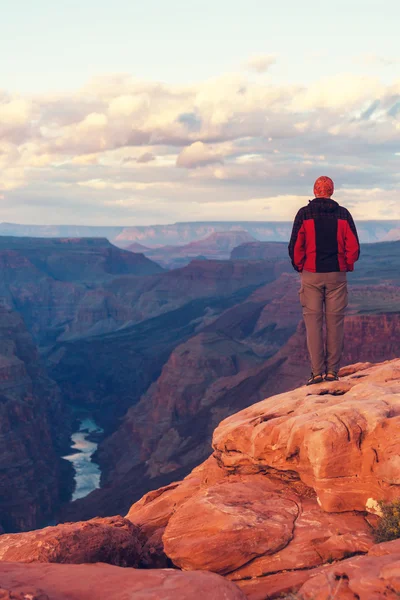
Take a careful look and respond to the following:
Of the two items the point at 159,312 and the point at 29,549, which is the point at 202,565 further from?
the point at 159,312

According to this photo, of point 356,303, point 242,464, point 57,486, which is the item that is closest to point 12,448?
point 57,486

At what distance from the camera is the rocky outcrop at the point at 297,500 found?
8289 millimetres

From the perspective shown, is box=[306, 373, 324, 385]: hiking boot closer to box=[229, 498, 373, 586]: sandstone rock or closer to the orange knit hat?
the orange knit hat

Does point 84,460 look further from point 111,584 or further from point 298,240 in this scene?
point 111,584

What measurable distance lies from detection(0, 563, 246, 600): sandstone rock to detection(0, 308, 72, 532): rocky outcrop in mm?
70594

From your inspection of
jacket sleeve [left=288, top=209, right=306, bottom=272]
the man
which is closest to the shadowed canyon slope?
the man

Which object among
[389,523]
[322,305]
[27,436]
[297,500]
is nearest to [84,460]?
[27,436]

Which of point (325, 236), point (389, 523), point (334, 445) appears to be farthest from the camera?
point (325, 236)

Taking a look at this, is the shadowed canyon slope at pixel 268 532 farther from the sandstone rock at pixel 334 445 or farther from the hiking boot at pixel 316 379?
the hiking boot at pixel 316 379

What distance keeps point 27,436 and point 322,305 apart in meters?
86.2

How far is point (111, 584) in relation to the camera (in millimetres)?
6906

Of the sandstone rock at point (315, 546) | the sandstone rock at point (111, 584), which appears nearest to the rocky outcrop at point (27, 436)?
the sandstone rock at point (315, 546)

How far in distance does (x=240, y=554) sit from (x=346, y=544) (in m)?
1.31

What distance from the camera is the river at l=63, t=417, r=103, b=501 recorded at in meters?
87.5
